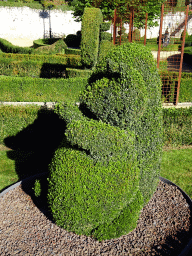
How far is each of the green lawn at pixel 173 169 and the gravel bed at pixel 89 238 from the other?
929 millimetres

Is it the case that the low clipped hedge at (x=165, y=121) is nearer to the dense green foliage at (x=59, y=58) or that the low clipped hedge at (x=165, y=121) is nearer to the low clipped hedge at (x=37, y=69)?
the low clipped hedge at (x=37, y=69)

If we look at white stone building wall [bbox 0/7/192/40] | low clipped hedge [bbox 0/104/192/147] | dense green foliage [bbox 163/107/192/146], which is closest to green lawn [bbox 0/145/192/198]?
dense green foliage [bbox 163/107/192/146]

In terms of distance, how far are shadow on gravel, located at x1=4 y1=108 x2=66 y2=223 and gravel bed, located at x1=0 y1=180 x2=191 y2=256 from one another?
1.71 metres

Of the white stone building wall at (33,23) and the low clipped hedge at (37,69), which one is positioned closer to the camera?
the low clipped hedge at (37,69)

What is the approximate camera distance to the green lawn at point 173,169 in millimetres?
5791

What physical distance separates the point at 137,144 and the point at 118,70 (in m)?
1.24

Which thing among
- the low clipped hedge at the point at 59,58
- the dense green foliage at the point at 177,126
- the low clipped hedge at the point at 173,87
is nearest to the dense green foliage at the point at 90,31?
the low clipped hedge at the point at 173,87

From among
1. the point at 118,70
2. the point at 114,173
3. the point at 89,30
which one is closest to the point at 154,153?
the point at 114,173

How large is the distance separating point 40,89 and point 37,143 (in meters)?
3.42

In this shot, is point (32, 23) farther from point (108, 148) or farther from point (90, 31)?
point (108, 148)

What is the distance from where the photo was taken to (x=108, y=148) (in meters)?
3.38

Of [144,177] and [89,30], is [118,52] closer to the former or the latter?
[144,177]

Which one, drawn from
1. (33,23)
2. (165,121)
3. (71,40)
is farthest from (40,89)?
(33,23)

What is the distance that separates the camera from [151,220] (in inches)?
170
